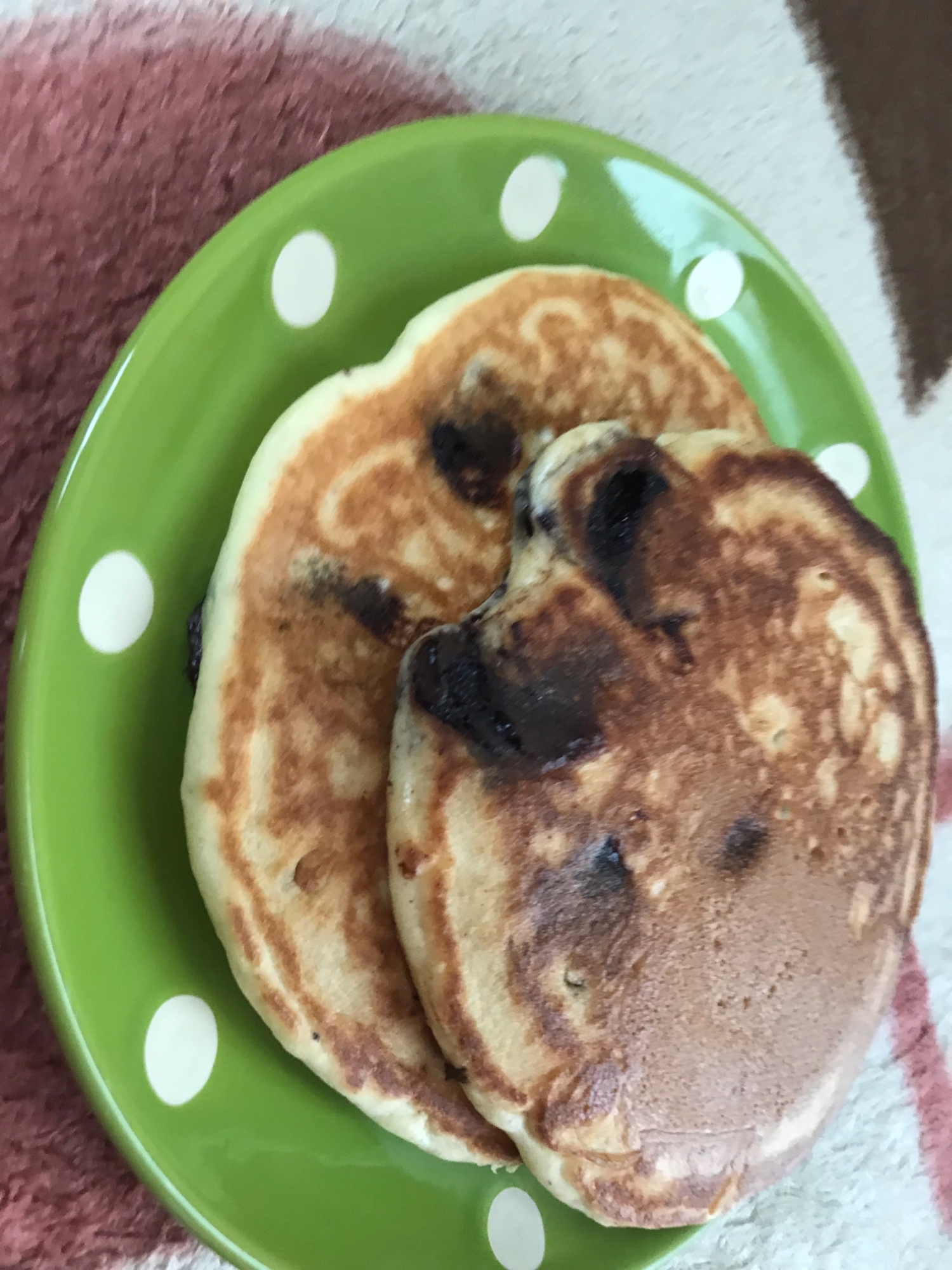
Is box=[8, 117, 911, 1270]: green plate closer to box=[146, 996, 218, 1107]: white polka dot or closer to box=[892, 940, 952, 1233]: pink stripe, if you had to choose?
box=[146, 996, 218, 1107]: white polka dot

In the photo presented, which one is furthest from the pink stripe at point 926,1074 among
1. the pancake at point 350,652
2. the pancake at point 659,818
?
the pancake at point 350,652

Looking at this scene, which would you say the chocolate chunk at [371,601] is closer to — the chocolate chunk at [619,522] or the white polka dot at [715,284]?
the chocolate chunk at [619,522]

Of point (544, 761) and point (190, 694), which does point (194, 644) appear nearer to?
point (190, 694)

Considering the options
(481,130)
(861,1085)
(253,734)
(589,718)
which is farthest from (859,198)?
(861,1085)

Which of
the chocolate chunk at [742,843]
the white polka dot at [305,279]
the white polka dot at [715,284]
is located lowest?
the chocolate chunk at [742,843]

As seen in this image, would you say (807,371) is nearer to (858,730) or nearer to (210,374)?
(858,730)

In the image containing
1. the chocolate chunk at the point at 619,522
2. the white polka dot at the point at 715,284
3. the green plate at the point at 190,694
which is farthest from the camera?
the white polka dot at the point at 715,284

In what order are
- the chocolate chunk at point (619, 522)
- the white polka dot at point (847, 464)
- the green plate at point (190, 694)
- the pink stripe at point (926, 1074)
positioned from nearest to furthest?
the green plate at point (190, 694)
the chocolate chunk at point (619, 522)
the white polka dot at point (847, 464)
the pink stripe at point (926, 1074)

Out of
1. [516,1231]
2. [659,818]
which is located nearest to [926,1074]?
[516,1231]
